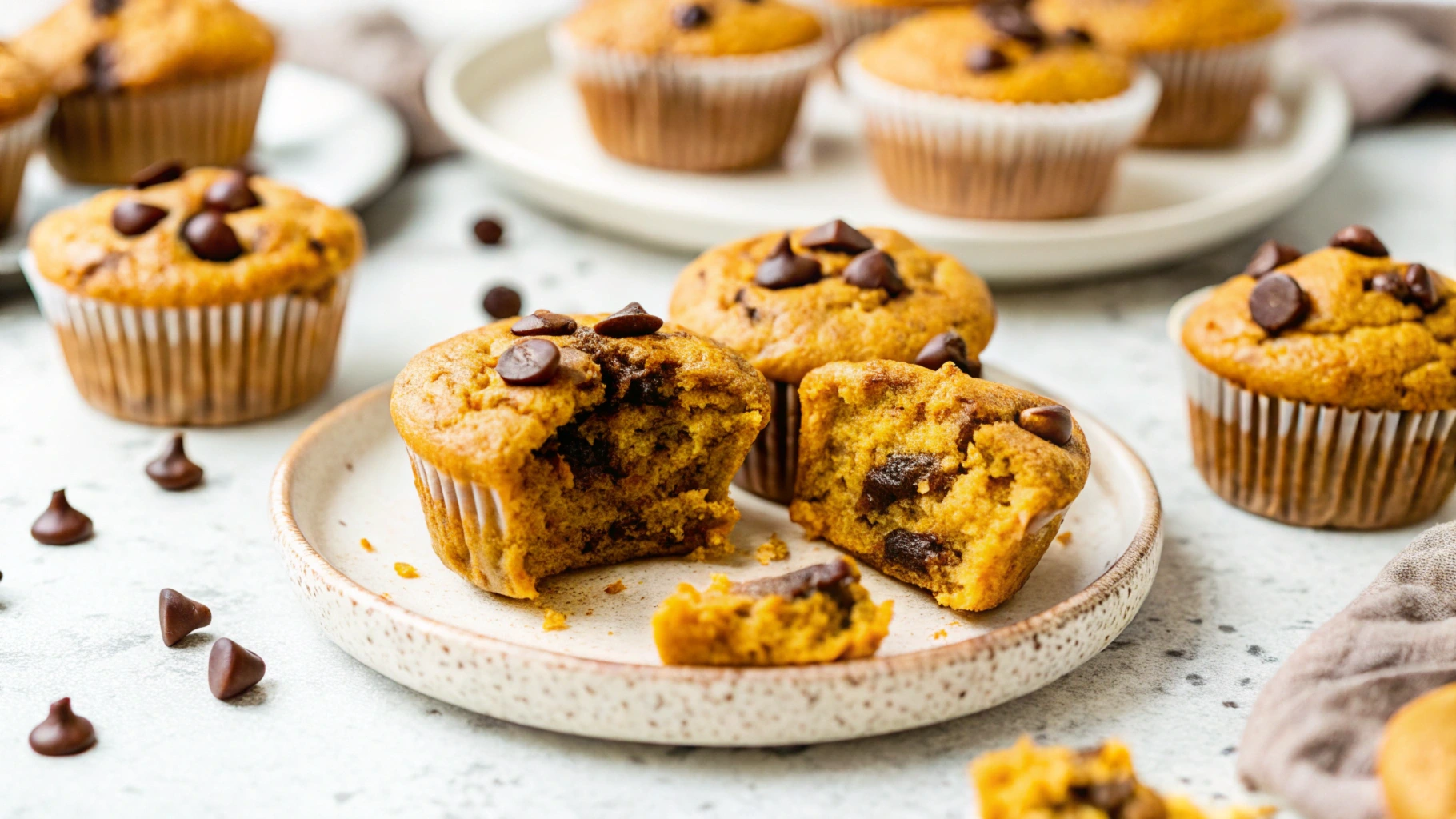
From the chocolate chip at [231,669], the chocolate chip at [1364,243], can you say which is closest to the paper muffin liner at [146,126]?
the chocolate chip at [231,669]

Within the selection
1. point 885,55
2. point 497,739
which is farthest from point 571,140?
point 497,739

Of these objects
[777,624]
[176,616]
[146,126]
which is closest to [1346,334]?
[777,624]

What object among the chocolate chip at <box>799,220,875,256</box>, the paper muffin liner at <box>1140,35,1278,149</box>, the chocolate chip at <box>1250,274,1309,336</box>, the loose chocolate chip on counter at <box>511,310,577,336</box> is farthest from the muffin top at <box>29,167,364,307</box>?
the paper muffin liner at <box>1140,35,1278,149</box>

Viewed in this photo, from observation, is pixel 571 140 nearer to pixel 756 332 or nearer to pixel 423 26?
pixel 423 26

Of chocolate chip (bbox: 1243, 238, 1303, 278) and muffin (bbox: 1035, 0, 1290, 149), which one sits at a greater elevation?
chocolate chip (bbox: 1243, 238, 1303, 278)

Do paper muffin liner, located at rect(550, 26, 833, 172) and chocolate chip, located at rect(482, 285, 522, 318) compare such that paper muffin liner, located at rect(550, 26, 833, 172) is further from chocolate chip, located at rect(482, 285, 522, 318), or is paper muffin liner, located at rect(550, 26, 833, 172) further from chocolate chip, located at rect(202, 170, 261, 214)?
chocolate chip, located at rect(202, 170, 261, 214)

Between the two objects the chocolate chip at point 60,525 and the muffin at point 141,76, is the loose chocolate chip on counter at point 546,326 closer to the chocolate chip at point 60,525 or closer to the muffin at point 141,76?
the chocolate chip at point 60,525

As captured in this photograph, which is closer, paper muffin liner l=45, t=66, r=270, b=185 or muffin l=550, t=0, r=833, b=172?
paper muffin liner l=45, t=66, r=270, b=185
